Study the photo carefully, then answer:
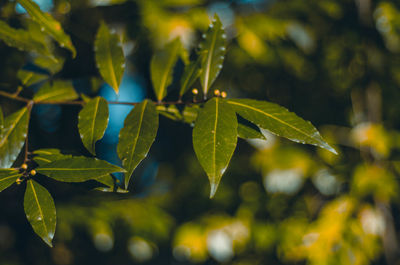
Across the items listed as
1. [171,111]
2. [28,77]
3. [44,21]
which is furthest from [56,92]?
[171,111]

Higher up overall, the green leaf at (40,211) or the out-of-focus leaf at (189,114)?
the out-of-focus leaf at (189,114)

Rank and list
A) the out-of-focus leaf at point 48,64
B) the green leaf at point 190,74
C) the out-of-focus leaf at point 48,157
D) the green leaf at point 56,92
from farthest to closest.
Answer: the out-of-focus leaf at point 48,64
the green leaf at point 56,92
the green leaf at point 190,74
the out-of-focus leaf at point 48,157

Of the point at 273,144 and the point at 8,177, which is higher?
the point at 8,177

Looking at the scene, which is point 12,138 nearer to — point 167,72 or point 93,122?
point 93,122

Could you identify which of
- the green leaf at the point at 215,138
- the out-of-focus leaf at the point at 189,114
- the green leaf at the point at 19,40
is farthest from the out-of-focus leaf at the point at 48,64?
the green leaf at the point at 215,138

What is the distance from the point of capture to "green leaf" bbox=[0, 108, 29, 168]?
0.78 m

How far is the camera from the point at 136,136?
26.4 inches

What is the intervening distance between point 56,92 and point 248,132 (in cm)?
59

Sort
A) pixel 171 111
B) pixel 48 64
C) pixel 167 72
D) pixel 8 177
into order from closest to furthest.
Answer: pixel 8 177
pixel 171 111
pixel 167 72
pixel 48 64

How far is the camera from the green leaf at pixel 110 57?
888 millimetres

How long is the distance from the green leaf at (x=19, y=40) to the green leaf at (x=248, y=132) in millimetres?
579

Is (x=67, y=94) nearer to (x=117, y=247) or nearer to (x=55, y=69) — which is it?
(x=55, y=69)

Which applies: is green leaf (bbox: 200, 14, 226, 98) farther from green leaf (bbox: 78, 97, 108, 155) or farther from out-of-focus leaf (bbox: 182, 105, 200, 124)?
green leaf (bbox: 78, 97, 108, 155)

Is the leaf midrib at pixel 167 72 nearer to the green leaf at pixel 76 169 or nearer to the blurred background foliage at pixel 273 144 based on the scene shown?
the green leaf at pixel 76 169
